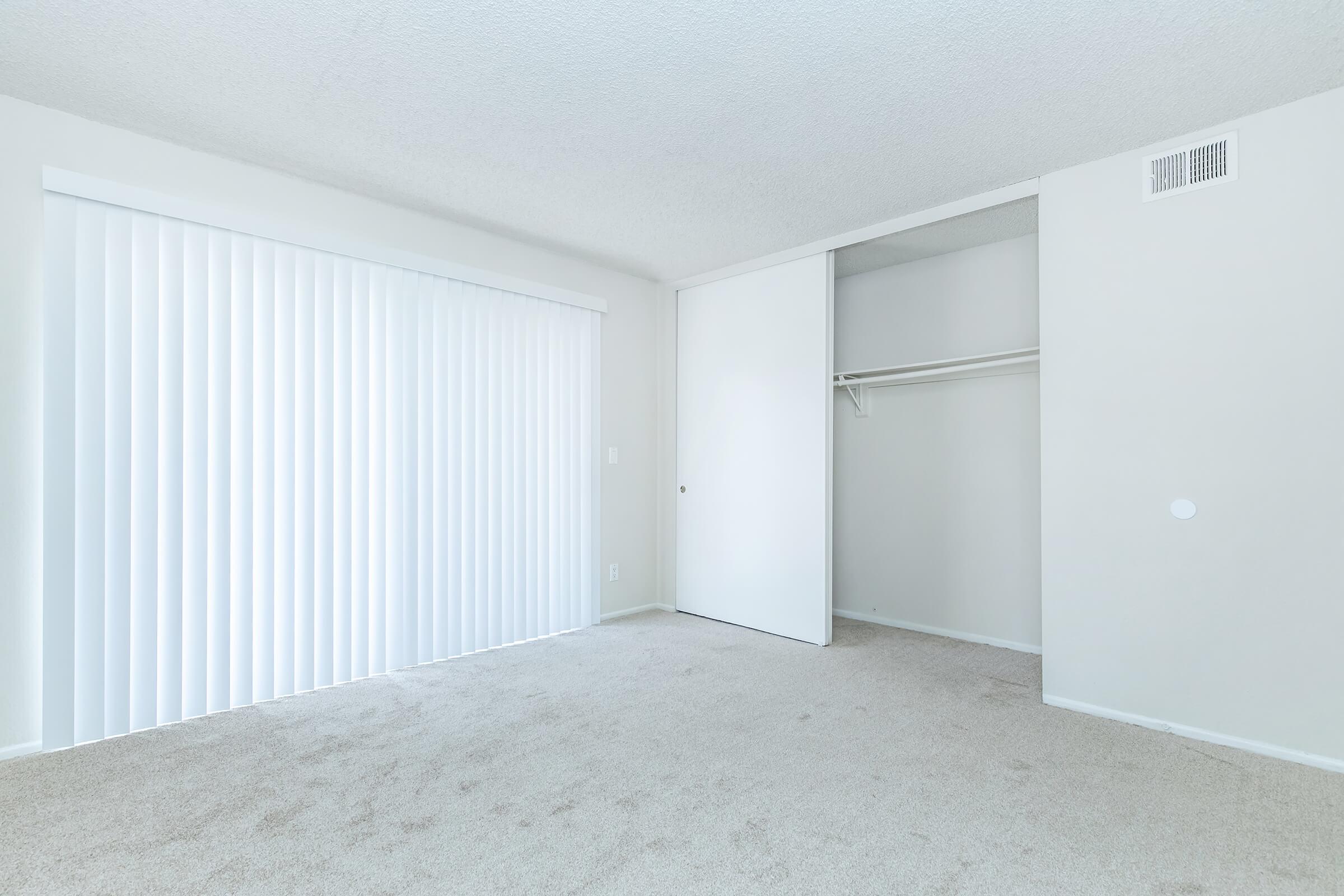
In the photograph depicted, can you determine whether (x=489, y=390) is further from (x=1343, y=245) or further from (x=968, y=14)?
(x=1343, y=245)

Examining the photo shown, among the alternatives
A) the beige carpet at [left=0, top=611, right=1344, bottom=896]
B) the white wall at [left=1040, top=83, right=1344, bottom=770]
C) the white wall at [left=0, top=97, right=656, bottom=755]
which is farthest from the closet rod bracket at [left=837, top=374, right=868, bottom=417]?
the white wall at [left=0, top=97, right=656, bottom=755]

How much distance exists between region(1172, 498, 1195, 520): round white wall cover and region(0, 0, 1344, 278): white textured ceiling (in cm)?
156

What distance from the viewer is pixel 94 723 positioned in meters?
2.61

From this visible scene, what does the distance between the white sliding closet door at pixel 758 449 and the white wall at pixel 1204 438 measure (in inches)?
52.7

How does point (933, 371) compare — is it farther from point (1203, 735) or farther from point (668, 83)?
point (668, 83)

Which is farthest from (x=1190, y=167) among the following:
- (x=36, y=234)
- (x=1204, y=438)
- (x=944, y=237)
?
(x=36, y=234)

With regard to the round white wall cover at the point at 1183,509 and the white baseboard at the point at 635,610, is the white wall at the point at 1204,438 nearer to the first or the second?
the round white wall cover at the point at 1183,509

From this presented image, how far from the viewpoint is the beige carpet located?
181 centimetres

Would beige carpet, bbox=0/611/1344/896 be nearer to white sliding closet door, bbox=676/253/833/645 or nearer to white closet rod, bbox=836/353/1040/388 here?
white sliding closet door, bbox=676/253/833/645

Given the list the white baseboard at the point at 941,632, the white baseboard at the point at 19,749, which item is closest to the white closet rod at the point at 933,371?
the white baseboard at the point at 941,632

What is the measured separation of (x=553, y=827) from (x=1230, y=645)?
2.73m

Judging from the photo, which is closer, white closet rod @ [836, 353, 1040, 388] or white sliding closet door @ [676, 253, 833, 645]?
white closet rod @ [836, 353, 1040, 388]

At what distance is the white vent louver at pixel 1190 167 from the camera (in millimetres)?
2668

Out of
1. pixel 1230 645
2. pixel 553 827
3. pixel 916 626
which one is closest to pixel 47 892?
pixel 553 827
